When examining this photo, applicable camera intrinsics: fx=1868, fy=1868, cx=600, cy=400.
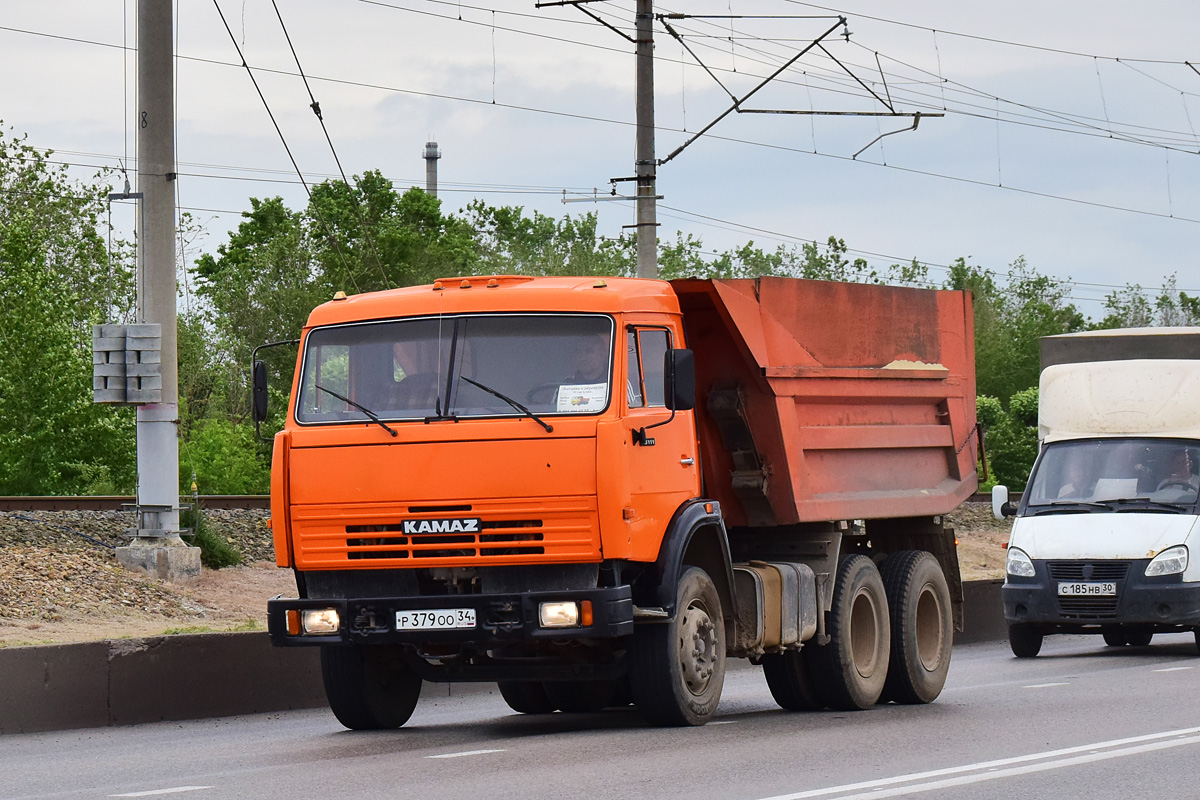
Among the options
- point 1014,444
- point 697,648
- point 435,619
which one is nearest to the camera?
point 435,619

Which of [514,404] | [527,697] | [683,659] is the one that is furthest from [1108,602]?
[514,404]

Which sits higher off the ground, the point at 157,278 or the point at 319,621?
the point at 157,278

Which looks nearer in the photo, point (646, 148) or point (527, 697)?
point (527, 697)

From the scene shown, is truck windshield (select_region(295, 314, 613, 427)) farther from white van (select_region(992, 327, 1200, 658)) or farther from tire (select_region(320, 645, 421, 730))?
white van (select_region(992, 327, 1200, 658))

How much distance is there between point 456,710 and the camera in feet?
46.1

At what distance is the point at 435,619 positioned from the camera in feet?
35.1

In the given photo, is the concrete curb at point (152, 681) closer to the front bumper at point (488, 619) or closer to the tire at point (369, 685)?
the tire at point (369, 685)

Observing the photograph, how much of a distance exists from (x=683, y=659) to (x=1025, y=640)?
342 inches

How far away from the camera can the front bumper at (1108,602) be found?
17469 mm

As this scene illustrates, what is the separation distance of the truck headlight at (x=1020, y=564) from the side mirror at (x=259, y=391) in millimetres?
9124

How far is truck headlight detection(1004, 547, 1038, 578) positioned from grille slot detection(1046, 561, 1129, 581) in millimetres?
221

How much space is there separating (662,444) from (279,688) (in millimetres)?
4090

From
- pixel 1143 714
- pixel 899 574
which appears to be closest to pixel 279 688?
pixel 899 574

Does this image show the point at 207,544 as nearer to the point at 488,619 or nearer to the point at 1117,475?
the point at 1117,475
